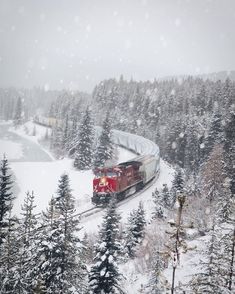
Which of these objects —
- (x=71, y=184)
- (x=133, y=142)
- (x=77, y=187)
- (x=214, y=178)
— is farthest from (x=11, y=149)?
(x=214, y=178)

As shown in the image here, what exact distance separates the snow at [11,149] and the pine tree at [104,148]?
131 ft

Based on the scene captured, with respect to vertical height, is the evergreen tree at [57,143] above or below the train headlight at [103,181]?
below

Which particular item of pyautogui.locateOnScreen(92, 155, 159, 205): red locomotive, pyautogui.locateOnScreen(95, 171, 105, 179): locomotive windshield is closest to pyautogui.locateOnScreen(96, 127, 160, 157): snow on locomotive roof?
pyautogui.locateOnScreen(92, 155, 159, 205): red locomotive

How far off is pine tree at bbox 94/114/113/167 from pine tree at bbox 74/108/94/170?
2.80 m

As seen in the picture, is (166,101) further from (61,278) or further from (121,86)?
(61,278)

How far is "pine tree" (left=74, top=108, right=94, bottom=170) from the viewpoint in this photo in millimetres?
67694

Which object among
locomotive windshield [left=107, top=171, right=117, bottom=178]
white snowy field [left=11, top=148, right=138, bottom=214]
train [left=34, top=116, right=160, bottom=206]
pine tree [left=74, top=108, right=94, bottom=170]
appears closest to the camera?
train [left=34, top=116, right=160, bottom=206]

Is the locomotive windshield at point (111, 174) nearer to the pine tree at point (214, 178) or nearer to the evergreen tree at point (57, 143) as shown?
the pine tree at point (214, 178)

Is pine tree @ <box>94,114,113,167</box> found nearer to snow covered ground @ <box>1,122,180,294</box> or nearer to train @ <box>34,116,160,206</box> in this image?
snow covered ground @ <box>1,122,180,294</box>

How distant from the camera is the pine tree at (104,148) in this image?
217 ft

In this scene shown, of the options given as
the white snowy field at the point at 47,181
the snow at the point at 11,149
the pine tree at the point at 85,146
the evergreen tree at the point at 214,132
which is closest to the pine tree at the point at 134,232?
the white snowy field at the point at 47,181

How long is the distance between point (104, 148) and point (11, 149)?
183ft

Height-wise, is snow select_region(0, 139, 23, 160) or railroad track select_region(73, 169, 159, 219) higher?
railroad track select_region(73, 169, 159, 219)

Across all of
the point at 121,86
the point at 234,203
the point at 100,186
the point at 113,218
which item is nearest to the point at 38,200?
the point at 100,186
